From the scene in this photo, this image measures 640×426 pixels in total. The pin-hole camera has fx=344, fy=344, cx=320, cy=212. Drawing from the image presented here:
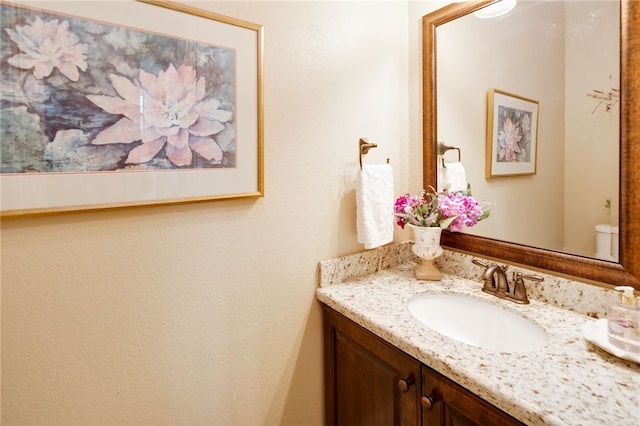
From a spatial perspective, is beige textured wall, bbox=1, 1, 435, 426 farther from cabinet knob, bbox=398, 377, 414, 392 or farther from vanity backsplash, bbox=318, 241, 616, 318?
cabinet knob, bbox=398, 377, 414, 392

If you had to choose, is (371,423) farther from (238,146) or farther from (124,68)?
(124,68)

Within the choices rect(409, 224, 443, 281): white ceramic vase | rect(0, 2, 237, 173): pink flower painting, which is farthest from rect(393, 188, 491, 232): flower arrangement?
rect(0, 2, 237, 173): pink flower painting

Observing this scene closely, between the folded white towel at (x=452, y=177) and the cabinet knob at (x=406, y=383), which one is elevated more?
the folded white towel at (x=452, y=177)

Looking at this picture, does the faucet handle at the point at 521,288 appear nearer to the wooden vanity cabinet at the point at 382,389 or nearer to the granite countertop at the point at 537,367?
the granite countertop at the point at 537,367

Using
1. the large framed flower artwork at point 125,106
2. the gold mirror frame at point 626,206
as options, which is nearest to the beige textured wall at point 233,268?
the large framed flower artwork at point 125,106

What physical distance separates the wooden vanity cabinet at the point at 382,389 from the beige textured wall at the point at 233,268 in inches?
3.7

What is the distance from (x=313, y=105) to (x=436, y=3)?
28.1 inches

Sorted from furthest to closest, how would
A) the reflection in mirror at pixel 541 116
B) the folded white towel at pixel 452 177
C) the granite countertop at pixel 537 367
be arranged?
the folded white towel at pixel 452 177 → the reflection in mirror at pixel 541 116 → the granite countertop at pixel 537 367

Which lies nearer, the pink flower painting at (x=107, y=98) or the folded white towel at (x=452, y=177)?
the pink flower painting at (x=107, y=98)

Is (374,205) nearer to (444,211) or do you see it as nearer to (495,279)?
(444,211)

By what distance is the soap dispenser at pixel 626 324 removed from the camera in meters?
0.79

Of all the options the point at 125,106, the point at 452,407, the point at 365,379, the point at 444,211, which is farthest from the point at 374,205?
the point at 125,106

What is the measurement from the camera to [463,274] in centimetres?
140

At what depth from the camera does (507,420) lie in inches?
28.2
